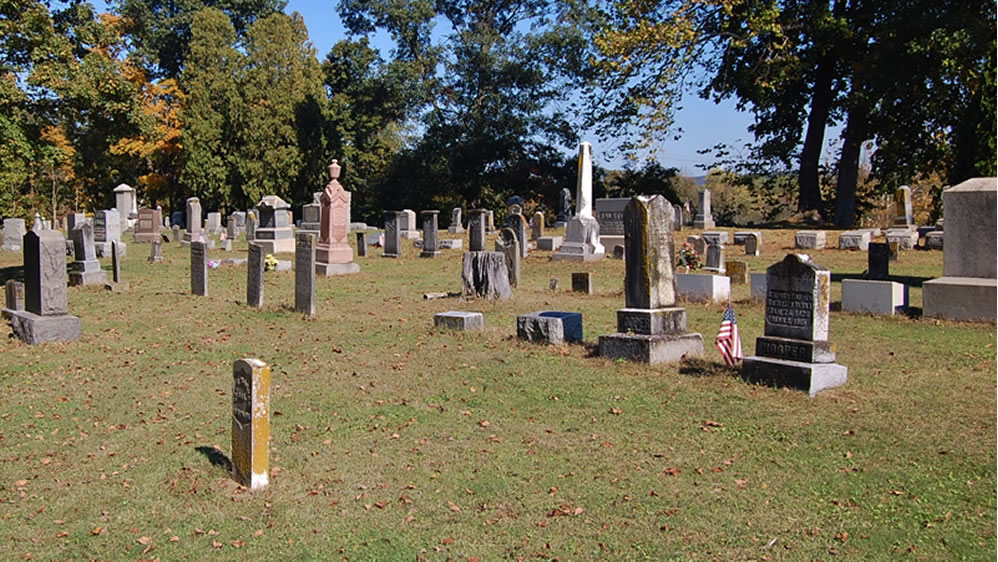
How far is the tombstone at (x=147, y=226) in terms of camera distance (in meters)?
31.5

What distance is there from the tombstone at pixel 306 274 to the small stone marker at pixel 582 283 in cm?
555

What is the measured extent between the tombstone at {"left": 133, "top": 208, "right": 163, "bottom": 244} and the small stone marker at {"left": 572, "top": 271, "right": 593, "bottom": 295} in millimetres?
20333

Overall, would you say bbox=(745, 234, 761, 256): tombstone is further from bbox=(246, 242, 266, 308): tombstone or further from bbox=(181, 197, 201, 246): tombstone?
bbox=(181, 197, 201, 246): tombstone

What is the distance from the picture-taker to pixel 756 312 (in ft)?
45.4

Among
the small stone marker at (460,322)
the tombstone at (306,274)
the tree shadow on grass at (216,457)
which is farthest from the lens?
the tombstone at (306,274)

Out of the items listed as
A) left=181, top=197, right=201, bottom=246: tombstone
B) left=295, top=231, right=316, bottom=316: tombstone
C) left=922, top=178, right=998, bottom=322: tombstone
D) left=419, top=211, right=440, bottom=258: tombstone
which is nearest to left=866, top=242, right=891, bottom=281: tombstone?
left=922, top=178, right=998, bottom=322: tombstone

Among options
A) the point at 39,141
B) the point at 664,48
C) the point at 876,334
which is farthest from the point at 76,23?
the point at 664,48

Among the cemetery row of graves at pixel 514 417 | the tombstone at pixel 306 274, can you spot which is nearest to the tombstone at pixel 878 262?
the cemetery row of graves at pixel 514 417

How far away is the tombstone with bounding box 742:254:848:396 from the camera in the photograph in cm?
841

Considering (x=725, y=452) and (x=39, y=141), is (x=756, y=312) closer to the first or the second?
(x=725, y=452)

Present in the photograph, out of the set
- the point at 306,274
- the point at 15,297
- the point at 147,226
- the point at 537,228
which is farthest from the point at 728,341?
the point at 147,226

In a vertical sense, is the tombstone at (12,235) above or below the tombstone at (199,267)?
above

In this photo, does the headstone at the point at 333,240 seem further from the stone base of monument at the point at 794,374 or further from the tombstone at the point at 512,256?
the stone base of monument at the point at 794,374

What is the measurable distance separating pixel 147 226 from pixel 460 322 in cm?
2368
